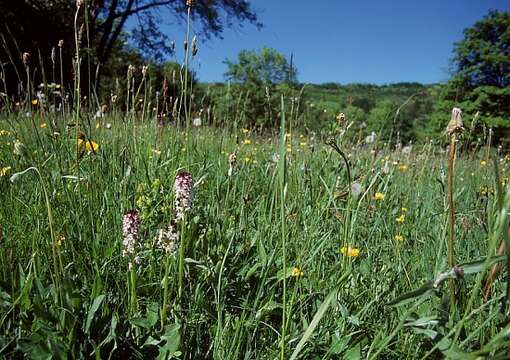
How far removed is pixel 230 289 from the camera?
38.7 inches

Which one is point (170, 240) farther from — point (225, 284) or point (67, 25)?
point (67, 25)

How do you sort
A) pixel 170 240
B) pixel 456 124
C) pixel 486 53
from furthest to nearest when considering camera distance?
pixel 486 53 → pixel 170 240 → pixel 456 124

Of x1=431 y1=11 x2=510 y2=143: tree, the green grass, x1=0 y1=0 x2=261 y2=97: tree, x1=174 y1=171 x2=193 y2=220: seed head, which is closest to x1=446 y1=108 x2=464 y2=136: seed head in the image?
the green grass

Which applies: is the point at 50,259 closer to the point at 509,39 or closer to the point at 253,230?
the point at 253,230

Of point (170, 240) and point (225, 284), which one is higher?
point (170, 240)

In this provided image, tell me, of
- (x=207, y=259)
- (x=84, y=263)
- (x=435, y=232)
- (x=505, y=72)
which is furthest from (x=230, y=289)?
(x=505, y=72)

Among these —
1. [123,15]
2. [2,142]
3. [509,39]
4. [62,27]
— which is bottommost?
[2,142]

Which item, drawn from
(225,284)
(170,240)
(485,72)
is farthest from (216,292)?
(485,72)

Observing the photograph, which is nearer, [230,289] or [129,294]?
[129,294]

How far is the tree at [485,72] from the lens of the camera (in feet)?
81.8

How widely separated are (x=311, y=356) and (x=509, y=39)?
31.6 metres

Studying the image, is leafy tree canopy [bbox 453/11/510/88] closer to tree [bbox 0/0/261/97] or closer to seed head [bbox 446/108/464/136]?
tree [bbox 0/0/261/97]

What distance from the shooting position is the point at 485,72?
1027 inches

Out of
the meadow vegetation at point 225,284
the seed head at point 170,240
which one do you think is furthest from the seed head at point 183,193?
the seed head at point 170,240
